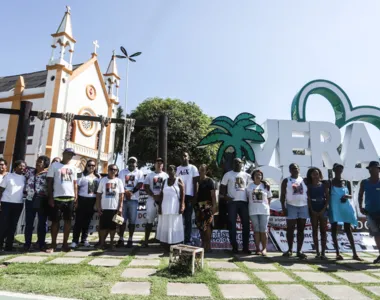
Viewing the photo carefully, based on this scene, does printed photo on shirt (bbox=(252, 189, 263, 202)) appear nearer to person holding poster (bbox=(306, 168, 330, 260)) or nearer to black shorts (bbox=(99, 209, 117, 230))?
person holding poster (bbox=(306, 168, 330, 260))

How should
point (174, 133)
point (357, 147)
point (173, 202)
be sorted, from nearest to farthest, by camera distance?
point (173, 202) < point (357, 147) < point (174, 133)

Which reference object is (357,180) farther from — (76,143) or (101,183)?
(76,143)

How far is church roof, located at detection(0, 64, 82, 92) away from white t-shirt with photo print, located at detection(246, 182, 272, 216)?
20.0 m

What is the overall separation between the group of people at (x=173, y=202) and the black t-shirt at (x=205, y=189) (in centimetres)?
2

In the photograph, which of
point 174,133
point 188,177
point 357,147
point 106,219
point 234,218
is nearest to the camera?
point 106,219

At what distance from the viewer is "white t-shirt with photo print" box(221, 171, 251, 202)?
538 cm

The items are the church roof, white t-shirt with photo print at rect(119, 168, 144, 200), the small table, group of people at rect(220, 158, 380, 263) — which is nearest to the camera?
the small table

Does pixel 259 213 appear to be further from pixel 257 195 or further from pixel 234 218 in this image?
pixel 234 218

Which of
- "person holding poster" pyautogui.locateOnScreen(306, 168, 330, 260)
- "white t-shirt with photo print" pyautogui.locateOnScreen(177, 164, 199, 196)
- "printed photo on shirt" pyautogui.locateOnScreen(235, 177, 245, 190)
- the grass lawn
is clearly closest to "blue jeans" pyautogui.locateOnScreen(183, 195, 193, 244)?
"white t-shirt with photo print" pyautogui.locateOnScreen(177, 164, 199, 196)

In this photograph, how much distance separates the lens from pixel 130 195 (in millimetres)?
5648

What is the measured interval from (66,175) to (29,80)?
21.8 m

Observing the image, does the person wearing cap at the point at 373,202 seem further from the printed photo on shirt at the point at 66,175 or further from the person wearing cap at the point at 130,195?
the printed photo on shirt at the point at 66,175

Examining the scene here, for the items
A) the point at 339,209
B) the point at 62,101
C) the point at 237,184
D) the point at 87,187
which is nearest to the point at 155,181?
the point at 87,187

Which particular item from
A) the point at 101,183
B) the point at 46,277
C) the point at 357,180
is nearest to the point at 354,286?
the point at 46,277
